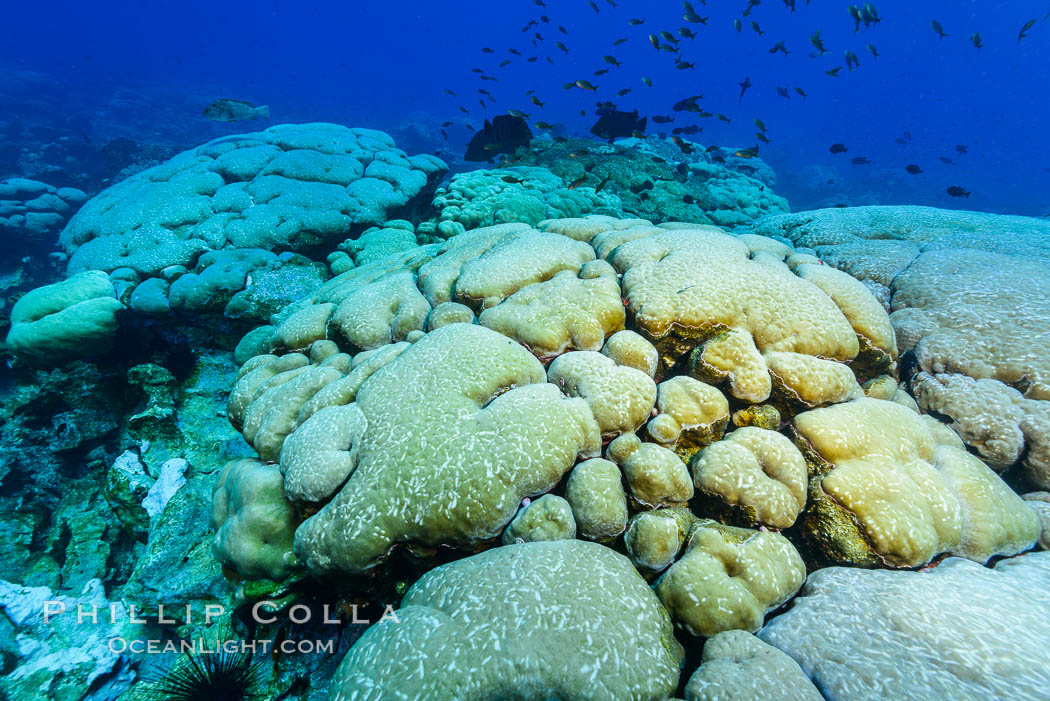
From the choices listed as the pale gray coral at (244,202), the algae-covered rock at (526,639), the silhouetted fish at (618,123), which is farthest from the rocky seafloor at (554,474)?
the silhouetted fish at (618,123)

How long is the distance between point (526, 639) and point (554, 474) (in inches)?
38.3

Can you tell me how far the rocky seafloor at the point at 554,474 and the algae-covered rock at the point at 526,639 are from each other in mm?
15

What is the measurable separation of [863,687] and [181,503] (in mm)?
6185

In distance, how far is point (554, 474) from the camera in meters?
2.74

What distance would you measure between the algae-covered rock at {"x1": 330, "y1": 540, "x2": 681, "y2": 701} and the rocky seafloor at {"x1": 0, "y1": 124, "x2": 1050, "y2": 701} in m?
0.01

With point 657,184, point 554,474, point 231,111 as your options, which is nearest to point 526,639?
point 554,474

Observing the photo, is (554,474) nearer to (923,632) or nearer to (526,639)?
(526,639)

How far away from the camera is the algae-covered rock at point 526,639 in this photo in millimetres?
1965

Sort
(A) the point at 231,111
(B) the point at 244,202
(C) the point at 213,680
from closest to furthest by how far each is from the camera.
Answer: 1. (C) the point at 213,680
2. (B) the point at 244,202
3. (A) the point at 231,111

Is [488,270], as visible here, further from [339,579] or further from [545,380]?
A: [339,579]

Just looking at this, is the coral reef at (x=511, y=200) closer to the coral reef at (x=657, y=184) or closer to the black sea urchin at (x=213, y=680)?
the coral reef at (x=657, y=184)

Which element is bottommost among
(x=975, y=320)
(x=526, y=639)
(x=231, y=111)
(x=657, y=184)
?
(x=526, y=639)

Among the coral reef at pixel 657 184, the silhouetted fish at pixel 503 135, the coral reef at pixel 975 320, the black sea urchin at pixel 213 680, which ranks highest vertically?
the silhouetted fish at pixel 503 135

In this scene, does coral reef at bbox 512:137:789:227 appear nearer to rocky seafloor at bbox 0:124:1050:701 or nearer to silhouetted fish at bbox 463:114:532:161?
silhouetted fish at bbox 463:114:532:161
